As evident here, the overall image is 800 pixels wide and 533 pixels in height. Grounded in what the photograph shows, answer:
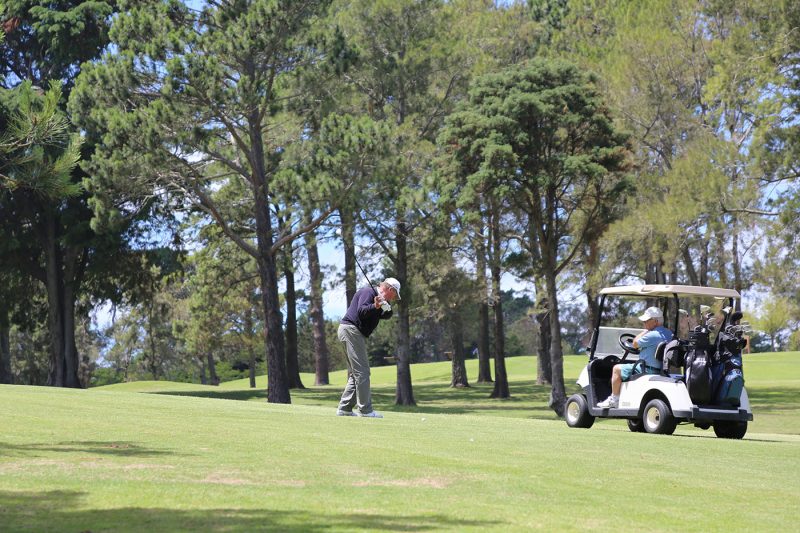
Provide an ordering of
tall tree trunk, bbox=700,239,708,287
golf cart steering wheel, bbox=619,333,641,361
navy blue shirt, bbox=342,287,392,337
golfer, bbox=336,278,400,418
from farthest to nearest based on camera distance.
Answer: tall tree trunk, bbox=700,239,708,287
golf cart steering wheel, bbox=619,333,641,361
navy blue shirt, bbox=342,287,392,337
golfer, bbox=336,278,400,418

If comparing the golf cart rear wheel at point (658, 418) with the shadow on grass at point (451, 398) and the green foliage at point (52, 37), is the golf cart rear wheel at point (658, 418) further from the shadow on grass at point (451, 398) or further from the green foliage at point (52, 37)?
the green foliage at point (52, 37)

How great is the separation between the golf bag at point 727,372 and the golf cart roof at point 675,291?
79 centimetres

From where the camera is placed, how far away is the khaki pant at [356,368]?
1445 cm

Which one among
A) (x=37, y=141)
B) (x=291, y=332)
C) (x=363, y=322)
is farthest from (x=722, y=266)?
(x=37, y=141)

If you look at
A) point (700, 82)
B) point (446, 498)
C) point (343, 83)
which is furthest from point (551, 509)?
point (700, 82)

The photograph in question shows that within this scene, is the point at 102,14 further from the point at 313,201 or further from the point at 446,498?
the point at 446,498

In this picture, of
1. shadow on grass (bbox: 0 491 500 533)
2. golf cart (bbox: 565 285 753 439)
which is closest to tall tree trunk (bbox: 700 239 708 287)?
golf cart (bbox: 565 285 753 439)

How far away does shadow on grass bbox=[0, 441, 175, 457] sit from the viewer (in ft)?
29.1

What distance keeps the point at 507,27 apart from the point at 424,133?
8.35 m

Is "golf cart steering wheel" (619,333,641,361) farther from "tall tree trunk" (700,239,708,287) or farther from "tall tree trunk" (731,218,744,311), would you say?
"tall tree trunk" (700,239,708,287)

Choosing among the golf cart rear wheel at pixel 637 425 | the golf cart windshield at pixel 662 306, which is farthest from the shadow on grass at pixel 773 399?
the golf cart rear wheel at pixel 637 425

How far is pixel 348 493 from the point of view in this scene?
704 centimetres

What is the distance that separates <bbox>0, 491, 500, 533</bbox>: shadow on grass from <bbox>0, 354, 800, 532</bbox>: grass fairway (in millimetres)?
11

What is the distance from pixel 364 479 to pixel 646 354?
8493 millimetres
